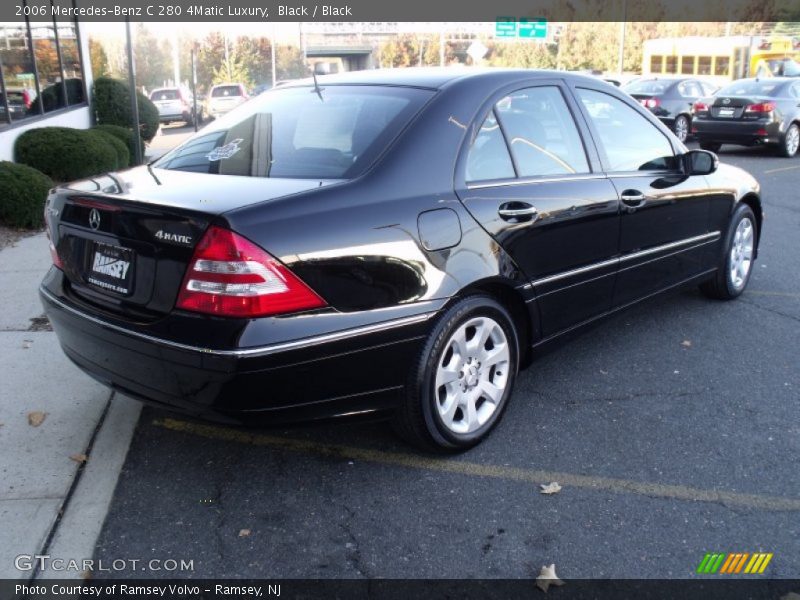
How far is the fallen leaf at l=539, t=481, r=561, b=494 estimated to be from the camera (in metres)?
3.28

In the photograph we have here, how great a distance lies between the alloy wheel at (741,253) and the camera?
575 centimetres

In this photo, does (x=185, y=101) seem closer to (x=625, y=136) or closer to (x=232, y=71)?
(x=232, y=71)

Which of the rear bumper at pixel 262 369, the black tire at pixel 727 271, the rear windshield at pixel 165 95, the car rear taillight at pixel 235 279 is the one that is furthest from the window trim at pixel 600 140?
the rear windshield at pixel 165 95

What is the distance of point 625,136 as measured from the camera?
457 centimetres

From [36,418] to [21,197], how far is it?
516cm

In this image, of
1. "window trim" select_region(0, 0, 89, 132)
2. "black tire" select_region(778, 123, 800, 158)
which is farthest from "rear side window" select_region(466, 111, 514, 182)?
"black tire" select_region(778, 123, 800, 158)

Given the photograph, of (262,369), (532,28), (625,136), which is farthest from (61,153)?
(532,28)

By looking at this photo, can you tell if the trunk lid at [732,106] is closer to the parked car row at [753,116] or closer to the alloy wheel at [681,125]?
the parked car row at [753,116]

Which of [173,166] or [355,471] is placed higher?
[173,166]

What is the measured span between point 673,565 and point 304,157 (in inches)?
87.6

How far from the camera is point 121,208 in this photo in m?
3.03

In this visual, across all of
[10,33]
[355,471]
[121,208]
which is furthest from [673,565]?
[10,33]

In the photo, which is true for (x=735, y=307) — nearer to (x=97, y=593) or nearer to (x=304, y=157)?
(x=304, y=157)

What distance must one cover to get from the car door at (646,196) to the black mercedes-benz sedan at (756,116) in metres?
12.1
